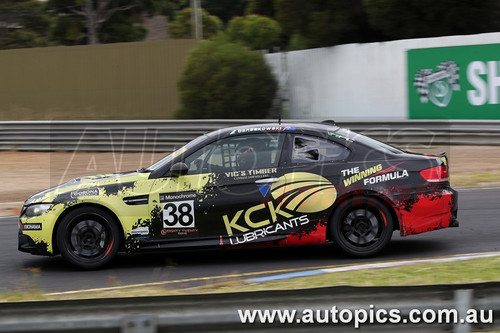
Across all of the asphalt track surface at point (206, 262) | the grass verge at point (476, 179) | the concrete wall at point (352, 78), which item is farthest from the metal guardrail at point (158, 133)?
the asphalt track surface at point (206, 262)

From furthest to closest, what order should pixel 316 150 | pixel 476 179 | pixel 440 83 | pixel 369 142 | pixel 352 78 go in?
pixel 352 78 < pixel 440 83 < pixel 476 179 < pixel 369 142 < pixel 316 150

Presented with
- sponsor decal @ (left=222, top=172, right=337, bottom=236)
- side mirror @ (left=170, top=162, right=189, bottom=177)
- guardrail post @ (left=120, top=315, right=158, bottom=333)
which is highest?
side mirror @ (left=170, top=162, right=189, bottom=177)

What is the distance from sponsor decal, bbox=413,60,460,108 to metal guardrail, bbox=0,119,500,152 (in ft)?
8.17

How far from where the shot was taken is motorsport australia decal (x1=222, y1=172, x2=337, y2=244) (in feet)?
24.6

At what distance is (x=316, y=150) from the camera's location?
7758 mm

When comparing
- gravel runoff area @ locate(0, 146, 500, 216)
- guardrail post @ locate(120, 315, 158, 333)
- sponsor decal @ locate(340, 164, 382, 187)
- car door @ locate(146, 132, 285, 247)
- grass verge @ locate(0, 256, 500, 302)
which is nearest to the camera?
guardrail post @ locate(120, 315, 158, 333)

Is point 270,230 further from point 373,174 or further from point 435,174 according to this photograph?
point 435,174

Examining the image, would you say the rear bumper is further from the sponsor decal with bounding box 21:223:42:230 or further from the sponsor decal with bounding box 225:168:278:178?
the sponsor decal with bounding box 21:223:42:230

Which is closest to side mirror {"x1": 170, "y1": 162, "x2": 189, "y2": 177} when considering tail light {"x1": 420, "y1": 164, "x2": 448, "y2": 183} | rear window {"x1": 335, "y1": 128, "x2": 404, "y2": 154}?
rear window {"x1": 335, "y1": 128, "x2": 404, "y2": 154}

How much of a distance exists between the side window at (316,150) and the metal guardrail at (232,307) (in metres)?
3.79

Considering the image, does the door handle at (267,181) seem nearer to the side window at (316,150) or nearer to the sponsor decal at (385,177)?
the side window at (316,150)

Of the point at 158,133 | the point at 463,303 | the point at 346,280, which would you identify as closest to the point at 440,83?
the point at 158,133

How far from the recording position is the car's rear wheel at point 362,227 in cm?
758

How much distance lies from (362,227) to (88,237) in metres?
2.99
